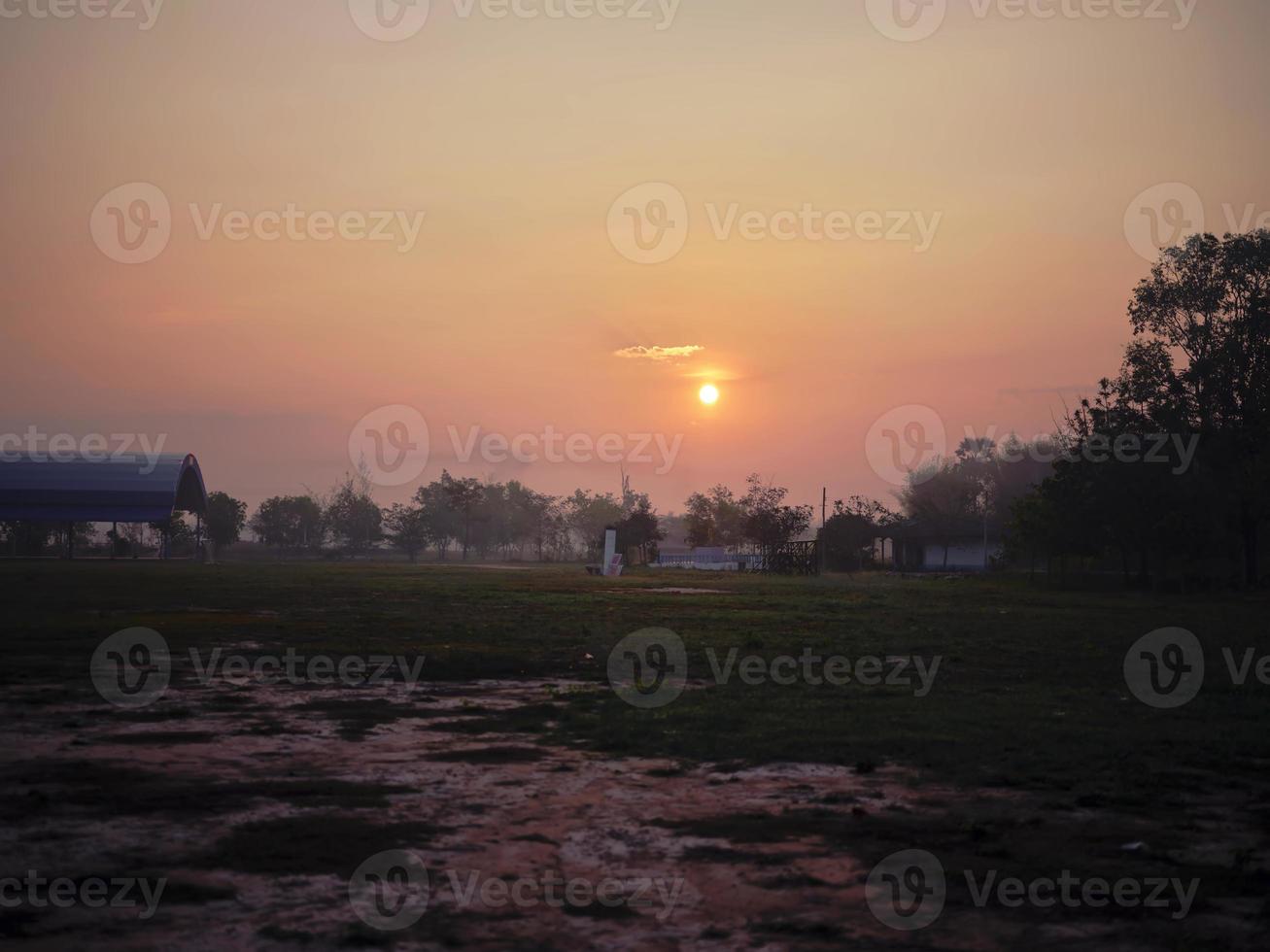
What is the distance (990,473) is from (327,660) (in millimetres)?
144141

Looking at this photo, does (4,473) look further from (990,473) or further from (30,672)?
(990,473)

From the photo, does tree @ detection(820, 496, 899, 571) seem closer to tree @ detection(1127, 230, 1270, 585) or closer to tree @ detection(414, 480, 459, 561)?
tree @ detection(1127, 230, 1270, 585)

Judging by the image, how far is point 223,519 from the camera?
407 feet

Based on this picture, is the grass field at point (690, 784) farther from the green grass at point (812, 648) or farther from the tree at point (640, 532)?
the tree at point (640, 532)

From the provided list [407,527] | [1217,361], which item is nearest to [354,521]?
[407,527]

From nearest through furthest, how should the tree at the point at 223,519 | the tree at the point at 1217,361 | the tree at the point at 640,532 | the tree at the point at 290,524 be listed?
the tree at the point at 1217,361 < the tree at the point at 640,532 < the tree at the point at 223,519 < the tree at the point at 290,524

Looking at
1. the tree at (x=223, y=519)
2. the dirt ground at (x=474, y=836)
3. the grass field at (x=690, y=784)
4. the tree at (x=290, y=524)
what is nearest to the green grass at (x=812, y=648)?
the grass field at (x=690, y=784)

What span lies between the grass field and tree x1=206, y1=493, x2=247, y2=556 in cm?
10797

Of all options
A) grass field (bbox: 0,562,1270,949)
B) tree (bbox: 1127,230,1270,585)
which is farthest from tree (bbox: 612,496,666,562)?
grass field (bbox: 0,562,1270,949)

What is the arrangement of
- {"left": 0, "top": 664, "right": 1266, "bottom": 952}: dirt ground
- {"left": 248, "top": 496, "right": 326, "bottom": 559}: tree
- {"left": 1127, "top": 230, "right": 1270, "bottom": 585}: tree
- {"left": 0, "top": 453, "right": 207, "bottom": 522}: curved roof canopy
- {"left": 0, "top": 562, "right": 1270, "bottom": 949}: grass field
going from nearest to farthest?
1. {"left": 0, "top": 664, "right": 1266, "bottom": 952}: dirt ground
2. {"left": 0, "top": 562, "right": 1270, "bottom": 949}: grass field
3. {"left": 1127, "top": 230, "right": 1270, "bottom": 585}: tree
4. {"left": 0, "top": 453, "right": 207, "bottom": 522}: curved roof canopy
5. {"left": 248, "top": 496, "right": 326, "bottom": 559}: tree

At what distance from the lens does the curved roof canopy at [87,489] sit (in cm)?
8431

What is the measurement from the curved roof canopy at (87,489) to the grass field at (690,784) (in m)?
68.5

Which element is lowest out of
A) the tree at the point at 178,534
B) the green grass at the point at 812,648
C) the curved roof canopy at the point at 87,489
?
the green grass at the point at 812,648

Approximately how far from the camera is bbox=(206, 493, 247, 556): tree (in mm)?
123750
